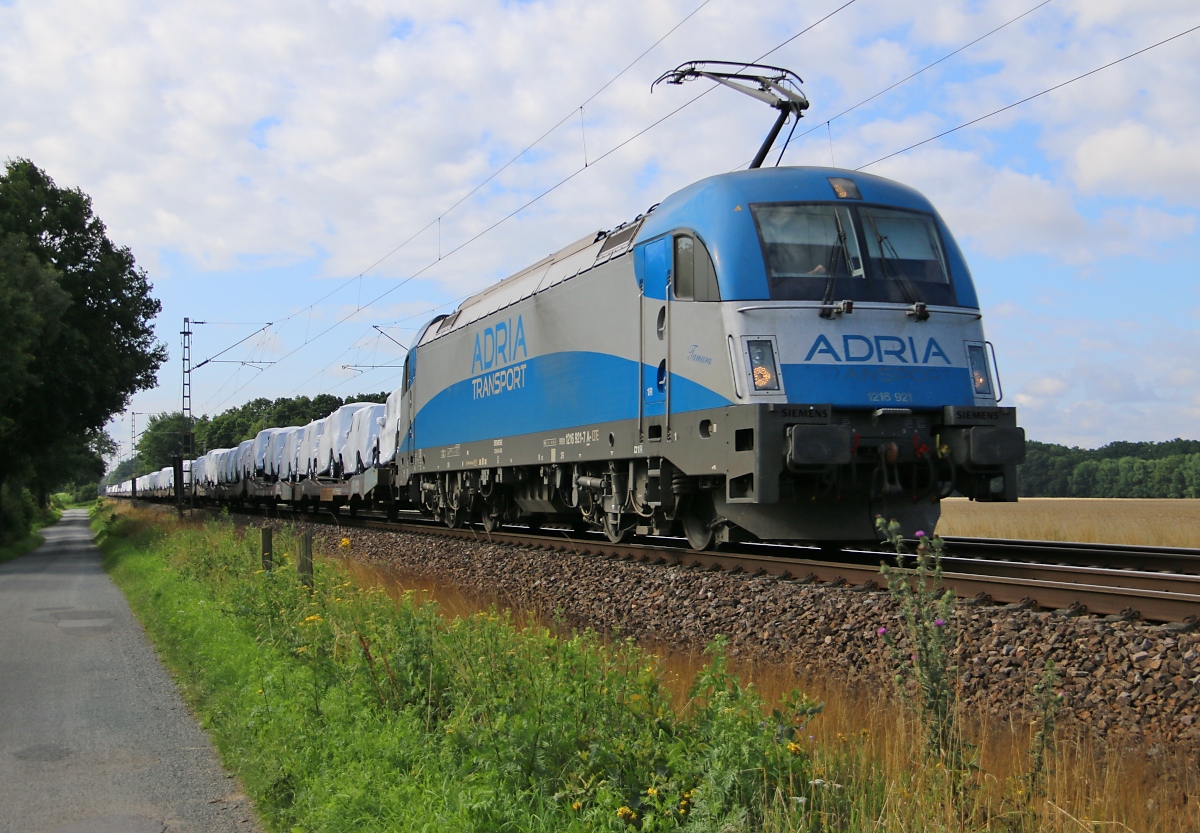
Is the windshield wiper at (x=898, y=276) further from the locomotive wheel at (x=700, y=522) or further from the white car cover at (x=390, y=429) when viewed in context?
the white car cover at (x=390, y=429)

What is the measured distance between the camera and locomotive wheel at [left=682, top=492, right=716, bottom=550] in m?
11.0

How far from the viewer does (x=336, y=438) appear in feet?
96.0

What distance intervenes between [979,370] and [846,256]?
1772mm

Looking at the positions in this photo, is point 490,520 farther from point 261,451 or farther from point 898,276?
point 261,451

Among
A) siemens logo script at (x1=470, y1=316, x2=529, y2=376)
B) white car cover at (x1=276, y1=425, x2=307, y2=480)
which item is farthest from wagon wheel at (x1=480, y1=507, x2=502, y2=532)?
white car cover at (x1=276, y1=425, x2=307, y2=480)

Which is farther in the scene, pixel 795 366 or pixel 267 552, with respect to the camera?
pixel 267 552

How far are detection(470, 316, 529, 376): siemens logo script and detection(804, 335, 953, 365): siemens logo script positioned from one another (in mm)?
6024

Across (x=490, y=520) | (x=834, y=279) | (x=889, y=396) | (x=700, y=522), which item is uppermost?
(x=834, y=279)

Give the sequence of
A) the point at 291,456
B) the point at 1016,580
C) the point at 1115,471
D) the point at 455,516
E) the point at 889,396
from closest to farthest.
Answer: the point at 1016,580 < the point at 889,396 < the point at 455,516 < the point at 291,456 < the point at 1115,471

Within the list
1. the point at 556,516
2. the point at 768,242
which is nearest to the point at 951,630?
the point at 768,242

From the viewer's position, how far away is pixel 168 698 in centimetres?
802

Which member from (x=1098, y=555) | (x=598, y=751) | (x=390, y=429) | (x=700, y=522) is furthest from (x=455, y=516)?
(x=598, y=751)

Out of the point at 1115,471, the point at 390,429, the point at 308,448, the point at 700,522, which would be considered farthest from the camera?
the point at 1115,471

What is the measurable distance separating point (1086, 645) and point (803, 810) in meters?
2.78
